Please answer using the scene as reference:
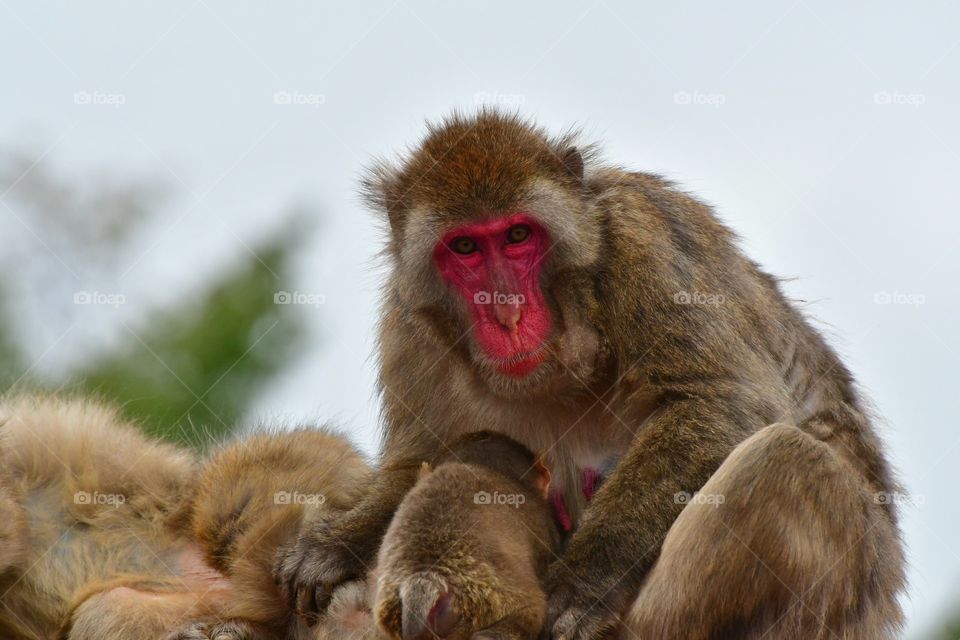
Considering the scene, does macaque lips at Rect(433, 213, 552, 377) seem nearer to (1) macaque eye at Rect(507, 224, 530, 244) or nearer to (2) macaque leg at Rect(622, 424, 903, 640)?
(1) macaque eye at Rect(507, 224, 530, 244)

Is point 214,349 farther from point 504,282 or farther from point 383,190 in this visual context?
point 504,282

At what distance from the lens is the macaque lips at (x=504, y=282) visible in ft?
16.3

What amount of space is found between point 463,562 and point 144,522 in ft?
5.36

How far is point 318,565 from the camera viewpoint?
4852mm

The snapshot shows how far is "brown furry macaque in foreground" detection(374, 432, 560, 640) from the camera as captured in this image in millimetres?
4062

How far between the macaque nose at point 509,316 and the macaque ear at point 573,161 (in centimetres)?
73

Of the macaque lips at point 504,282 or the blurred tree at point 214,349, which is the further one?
the blurred tree at point 214,349

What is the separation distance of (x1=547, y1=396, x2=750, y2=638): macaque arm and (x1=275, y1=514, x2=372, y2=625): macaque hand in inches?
32.4

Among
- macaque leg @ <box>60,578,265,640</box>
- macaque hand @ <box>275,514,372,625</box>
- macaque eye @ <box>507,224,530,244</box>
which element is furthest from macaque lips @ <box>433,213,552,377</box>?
macaque leg @ <box>60,578,265,640</box>

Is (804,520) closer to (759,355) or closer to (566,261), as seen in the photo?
(759,355)

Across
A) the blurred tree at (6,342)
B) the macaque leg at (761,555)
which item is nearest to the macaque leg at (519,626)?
the macaque leg at (761,555)
